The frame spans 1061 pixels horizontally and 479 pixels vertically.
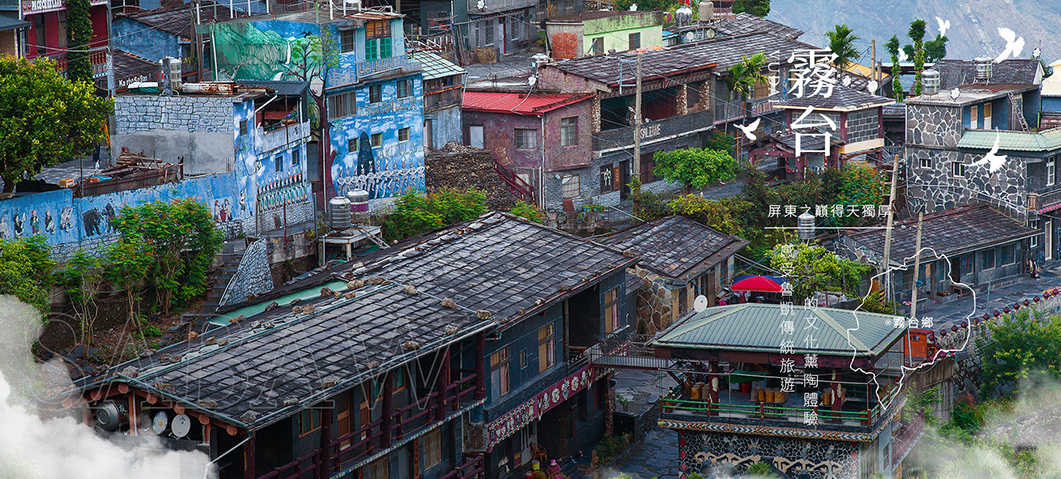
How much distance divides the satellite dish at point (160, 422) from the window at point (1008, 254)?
49.0 m

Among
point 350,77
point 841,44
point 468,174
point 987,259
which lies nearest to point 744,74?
point 841,44

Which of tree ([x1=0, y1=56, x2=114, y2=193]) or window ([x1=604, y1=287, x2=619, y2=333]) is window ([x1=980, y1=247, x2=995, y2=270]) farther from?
tree ([x1=0, y1=56, x2=114, y2=193])

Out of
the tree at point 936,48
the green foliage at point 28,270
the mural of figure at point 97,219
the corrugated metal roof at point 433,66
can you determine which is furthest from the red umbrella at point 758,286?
the tree at point 936,48

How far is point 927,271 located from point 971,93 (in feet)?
42.5

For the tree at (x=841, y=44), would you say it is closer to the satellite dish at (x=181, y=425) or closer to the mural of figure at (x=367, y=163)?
the mural of figure at (x=367, y=163)

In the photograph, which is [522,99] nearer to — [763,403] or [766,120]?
[766,120]

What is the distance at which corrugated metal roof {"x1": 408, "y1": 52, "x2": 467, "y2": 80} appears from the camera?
65812 millimetres

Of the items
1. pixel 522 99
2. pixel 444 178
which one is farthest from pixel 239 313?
pixel 522 99

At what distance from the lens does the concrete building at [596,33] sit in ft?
264

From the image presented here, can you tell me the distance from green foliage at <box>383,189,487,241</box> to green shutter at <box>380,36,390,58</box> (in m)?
6.89

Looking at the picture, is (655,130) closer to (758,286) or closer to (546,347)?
(758,286)

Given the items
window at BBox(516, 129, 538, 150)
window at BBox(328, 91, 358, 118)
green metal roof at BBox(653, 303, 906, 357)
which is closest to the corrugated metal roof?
window at BBox(516, 129, 538, 150)

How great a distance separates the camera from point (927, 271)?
65.8 m

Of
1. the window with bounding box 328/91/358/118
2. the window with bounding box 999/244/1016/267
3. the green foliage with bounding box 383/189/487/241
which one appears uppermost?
the window with bounding box 328/91/358/118
